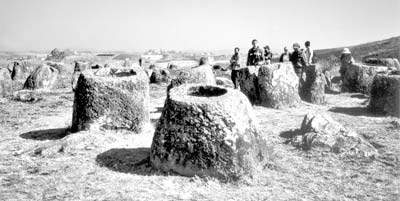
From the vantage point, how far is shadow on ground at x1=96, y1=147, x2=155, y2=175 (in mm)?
5801

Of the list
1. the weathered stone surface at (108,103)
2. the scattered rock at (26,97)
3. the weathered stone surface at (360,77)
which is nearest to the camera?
the weathered stone surface at (108,103)

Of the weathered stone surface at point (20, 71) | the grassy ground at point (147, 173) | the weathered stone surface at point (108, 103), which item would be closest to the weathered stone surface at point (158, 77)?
the weathered stone surface at point (20, 71)

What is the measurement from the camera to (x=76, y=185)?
203 inches

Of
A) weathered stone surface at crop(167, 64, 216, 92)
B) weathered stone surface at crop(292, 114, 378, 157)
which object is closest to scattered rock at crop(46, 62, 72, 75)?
weathered stone surface at crop(167, 64, 216, 92)

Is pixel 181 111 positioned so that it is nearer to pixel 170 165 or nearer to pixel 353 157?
pixel 170 165

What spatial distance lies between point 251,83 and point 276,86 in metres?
0.90

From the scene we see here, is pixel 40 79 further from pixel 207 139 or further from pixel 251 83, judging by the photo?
pixel 207 139

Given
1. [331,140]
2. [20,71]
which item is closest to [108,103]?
[331,140]

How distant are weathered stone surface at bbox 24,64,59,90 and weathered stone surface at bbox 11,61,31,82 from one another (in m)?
5.74

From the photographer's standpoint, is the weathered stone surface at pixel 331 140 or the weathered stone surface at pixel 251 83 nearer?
the weathered stone surface at pixel 331 140

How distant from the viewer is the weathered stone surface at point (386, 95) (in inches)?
393

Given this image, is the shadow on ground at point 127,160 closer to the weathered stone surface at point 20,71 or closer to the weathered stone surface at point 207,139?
the weathered stone surface at point 207,139

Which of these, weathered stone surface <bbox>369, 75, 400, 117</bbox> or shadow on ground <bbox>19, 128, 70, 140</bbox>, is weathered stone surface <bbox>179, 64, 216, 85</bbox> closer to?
shadow on ground <bbox>19, 128, 70, 140</bbox>

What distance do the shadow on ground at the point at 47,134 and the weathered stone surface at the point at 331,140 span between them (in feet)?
17.3
